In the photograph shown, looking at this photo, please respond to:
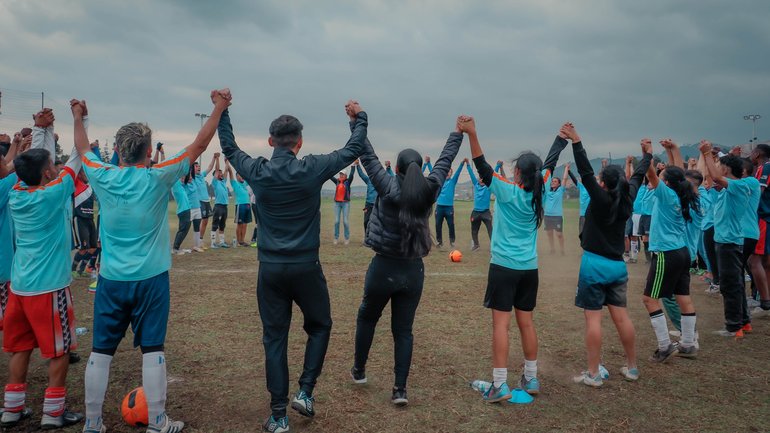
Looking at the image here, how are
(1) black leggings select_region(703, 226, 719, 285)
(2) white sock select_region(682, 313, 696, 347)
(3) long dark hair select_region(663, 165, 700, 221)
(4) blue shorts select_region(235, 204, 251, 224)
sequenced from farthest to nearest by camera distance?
(4) blue shorts select_region(235, 204, 251, 224) < (1) black leggings select_region(703, 226, 719, 285) < (3) long dark hair select_region(663, 165, 700, 221) < (2) white sock select_region(682, 313, 696, 347)

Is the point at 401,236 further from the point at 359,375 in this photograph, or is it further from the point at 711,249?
the point at 711,249

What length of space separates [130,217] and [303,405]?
2088 mm

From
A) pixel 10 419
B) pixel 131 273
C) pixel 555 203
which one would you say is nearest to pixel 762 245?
pixel 555 203

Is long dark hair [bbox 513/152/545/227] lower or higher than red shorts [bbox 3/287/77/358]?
higher

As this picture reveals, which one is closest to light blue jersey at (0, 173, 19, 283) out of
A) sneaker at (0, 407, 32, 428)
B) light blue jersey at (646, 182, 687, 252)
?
sneaker at (0, 407, 32, 428)

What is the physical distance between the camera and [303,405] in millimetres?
4199

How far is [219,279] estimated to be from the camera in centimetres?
1070

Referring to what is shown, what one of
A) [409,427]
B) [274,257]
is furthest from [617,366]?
[274,257]

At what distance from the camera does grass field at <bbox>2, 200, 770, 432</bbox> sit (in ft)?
14.3

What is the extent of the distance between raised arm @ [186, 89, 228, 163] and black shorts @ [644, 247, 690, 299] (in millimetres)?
5246

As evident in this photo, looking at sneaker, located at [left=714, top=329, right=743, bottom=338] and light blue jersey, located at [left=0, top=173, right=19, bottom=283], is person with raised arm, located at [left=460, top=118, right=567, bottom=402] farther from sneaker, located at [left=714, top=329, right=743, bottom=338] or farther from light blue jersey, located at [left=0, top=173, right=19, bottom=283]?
light blue jersey, located at [left=0, top=173, right=19, bottom=283]

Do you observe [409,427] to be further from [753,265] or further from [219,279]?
[219,279]

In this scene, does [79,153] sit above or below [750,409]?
above

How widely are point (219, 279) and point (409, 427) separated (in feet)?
24.7
